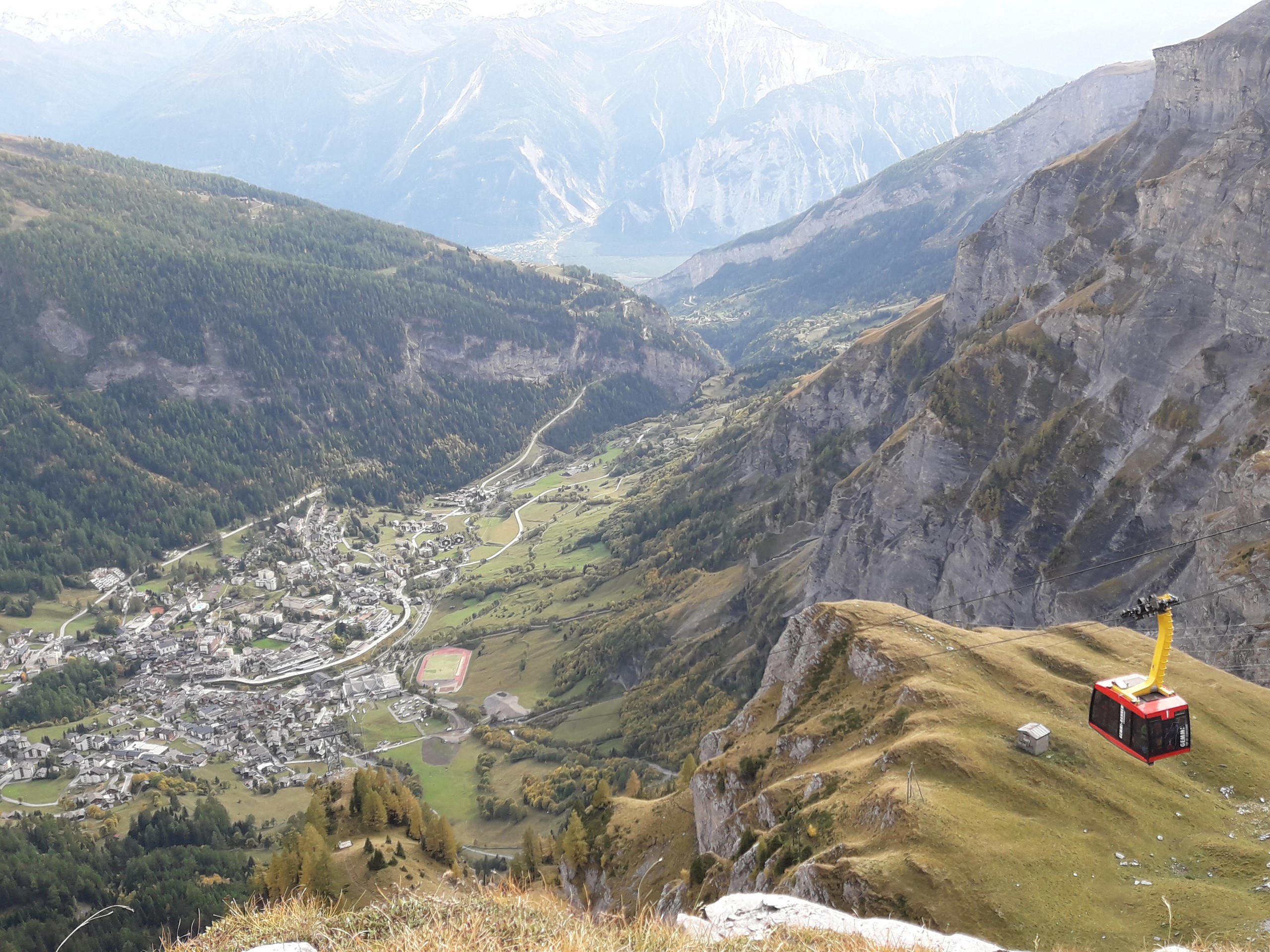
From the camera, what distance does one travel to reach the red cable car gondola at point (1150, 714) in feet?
100

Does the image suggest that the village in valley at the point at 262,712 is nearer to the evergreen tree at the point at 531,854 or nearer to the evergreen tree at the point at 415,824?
the evergreen tree at the point at 415,824

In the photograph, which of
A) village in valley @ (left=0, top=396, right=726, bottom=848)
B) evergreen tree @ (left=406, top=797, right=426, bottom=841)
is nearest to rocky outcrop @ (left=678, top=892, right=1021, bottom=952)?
evergreen tree @ (left=406, top=797, right=426, bottom=841)

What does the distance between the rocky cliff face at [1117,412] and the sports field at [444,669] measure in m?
78.1

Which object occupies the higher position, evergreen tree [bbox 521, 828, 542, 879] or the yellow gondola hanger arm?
the yellow gondola hanger arm

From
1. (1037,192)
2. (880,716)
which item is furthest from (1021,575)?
(1037,192)

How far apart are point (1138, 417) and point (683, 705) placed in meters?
70.8

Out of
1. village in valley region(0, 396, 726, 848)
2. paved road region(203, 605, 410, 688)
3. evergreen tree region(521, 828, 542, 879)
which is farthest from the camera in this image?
paved road region(203, 605, 410, 688)

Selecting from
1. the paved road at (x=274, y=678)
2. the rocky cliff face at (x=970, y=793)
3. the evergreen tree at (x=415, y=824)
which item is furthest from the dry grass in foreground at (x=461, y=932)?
the paved road at (x=274, y=678)

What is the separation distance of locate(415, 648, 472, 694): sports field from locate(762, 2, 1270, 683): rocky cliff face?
78.1m

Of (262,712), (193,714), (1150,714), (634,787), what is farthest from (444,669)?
(1150,714)

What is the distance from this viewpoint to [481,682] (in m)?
175

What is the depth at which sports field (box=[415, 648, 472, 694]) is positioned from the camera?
17462 cm

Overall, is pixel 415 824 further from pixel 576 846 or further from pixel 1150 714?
pixel 1150 714

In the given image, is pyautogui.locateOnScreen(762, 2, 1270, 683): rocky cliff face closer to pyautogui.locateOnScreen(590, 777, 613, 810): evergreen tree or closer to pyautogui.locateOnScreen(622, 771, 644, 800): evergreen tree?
pyautogui.locateOnScreen(622, 771, 644, 800): evergreen tree
